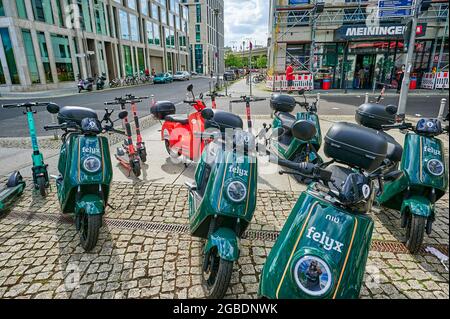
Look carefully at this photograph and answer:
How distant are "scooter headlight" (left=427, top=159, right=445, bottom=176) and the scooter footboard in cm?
331

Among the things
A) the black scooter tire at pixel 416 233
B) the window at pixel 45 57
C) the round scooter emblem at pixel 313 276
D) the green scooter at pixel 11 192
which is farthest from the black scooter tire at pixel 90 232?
the window at pixel 45 57

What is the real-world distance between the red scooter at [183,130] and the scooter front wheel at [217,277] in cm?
284

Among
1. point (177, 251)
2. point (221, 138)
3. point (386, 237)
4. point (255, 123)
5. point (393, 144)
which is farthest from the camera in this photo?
point (255, 123)

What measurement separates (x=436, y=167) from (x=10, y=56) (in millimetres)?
26949

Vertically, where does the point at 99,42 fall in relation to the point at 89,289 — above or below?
above

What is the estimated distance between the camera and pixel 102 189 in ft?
10.00

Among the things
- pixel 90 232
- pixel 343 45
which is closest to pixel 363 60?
pixel 343 45

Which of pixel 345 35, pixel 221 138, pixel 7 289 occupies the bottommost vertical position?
pixel 7 289

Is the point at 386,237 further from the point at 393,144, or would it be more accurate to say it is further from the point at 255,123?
the point at 255,123

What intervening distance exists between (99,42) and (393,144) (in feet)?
110

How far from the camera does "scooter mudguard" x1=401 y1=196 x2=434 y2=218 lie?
103 inches

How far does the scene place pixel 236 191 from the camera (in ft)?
7.33

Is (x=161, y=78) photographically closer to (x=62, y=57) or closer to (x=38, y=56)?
(x=62, y=57)

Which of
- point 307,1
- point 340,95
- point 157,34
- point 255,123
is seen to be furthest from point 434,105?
point 157,34
